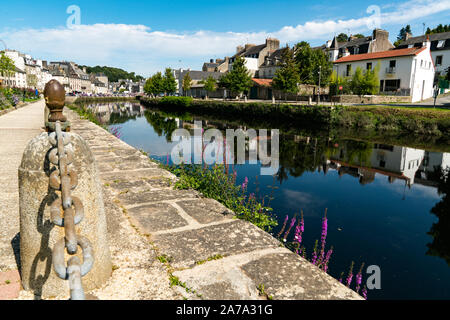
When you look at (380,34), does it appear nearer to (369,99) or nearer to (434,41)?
(434,41)

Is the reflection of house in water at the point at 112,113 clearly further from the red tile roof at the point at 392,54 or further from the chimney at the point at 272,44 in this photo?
the chimney at the point at 272,44

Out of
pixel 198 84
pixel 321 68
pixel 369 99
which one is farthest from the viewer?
pixel 198 84

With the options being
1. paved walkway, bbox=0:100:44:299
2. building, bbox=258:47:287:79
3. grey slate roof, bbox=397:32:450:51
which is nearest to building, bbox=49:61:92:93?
building, bbox=258:47:287:79

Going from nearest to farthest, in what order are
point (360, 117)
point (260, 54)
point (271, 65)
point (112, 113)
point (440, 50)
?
point (360, 117)
point (112, 113)
point (440, 50)
point (271, 65)
point (260, 54)

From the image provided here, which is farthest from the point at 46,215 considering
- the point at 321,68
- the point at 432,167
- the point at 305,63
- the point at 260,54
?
the point at 260,54

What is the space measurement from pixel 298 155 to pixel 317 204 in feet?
21.2

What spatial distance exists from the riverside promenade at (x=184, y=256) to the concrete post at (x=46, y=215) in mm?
157

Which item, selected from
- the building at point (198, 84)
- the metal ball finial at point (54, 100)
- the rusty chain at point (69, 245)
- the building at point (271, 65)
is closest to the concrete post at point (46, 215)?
the metal ball finial at point (54, 100)

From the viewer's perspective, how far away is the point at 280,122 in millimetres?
28281

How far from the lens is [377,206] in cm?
793

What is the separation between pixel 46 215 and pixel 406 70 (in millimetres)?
46504

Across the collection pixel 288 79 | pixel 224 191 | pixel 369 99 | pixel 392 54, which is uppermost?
pixel 392 54
